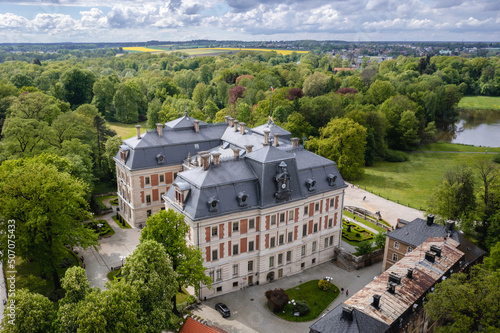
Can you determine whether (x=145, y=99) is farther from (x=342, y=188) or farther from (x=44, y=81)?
(x=342, y=188)

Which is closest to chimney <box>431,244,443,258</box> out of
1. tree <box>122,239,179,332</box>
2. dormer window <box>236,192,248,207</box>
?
dormer window <box>236,192,248,207</box>

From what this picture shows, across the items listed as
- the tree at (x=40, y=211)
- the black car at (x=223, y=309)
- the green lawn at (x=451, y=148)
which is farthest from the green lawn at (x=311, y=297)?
the green lawn at (x=451, y=148)

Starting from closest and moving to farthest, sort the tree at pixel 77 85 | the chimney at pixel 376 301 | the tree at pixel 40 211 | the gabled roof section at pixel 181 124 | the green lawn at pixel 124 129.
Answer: the chimney at pixel 376 301 → the tree at pixel 40 211 → the gabled roof section at pixel 181 124 → the green lawn at pixel 124 129 → the tree at pixel 77 85

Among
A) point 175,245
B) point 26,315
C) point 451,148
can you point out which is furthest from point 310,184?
point 451,148

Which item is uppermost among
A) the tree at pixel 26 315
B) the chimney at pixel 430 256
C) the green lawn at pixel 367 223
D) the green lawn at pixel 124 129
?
the tree at pixel 26 315

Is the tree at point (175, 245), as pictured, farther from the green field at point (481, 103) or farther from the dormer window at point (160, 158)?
the green field at point (481, 103)
